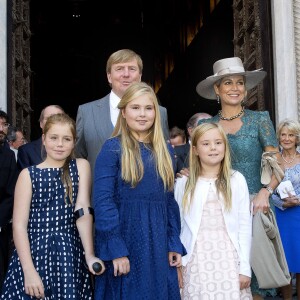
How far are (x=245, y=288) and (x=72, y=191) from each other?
4.28 feet

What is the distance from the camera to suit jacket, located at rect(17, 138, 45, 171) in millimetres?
5512

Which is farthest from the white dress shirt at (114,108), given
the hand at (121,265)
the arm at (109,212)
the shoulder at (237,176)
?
the hand at (121,265)

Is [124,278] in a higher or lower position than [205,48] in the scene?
lower

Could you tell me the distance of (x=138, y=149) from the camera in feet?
12.2

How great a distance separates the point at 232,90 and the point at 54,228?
179cm

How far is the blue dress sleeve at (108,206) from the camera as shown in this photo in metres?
3.45

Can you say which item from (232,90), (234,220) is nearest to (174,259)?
(234,220)

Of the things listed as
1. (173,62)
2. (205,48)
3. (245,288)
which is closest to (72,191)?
(245,288)

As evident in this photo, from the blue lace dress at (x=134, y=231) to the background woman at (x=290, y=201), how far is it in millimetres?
2874

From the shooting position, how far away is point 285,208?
21.2ft

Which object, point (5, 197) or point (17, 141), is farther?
point (17, 141)

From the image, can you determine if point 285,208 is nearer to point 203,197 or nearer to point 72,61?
point 203,197

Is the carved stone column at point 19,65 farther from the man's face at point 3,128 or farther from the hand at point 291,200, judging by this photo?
the hand at point 291,200

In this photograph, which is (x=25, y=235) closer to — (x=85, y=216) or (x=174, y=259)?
(x=85, y=216)
